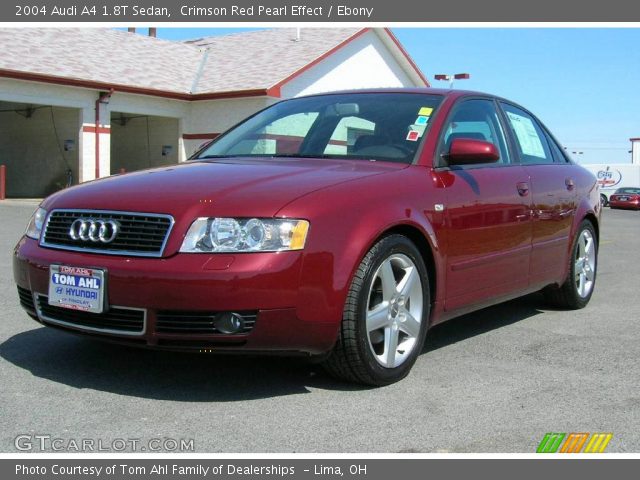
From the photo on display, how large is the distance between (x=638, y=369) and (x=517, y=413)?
1.26m

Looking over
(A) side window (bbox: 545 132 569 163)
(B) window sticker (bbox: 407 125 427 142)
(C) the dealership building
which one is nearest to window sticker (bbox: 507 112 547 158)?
(A) side window (bbox: 545 132 569 163)

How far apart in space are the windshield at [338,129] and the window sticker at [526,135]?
1017 mm

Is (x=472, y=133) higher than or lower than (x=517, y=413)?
higher

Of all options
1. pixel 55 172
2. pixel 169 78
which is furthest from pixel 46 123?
pixel 169 78

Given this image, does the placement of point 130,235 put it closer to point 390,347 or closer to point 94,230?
point 94,230

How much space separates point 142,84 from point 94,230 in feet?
66.7

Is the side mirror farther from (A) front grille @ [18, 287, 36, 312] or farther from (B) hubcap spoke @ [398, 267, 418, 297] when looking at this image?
(A) front grille @ [18, 287, 36, 312]

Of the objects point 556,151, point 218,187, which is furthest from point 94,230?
point 556,151

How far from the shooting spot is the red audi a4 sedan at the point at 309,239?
3.66 metres

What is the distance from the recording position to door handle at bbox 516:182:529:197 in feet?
17.6

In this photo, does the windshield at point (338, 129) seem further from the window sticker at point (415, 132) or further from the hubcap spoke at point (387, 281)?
the hubcap spoke at point (387, 281)

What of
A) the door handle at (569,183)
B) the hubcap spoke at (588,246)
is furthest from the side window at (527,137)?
the hubcap spoke at (588,246)

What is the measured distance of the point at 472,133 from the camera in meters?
5.23
